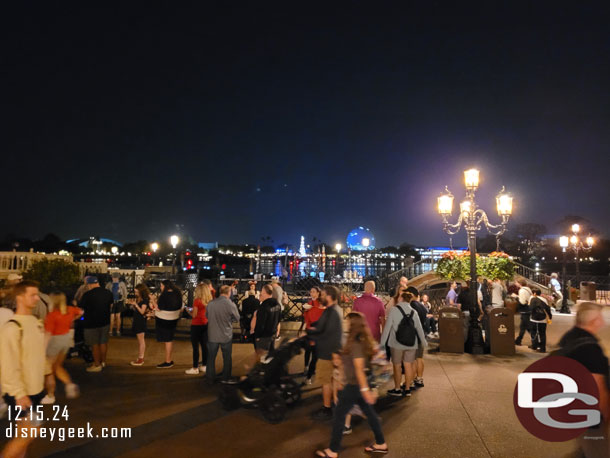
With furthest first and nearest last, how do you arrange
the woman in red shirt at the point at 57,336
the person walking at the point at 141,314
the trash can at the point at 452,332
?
the trash can at the point at 452,332 → the person walking at the point at 141,314 → the woman in red shirt at the point at 57,336

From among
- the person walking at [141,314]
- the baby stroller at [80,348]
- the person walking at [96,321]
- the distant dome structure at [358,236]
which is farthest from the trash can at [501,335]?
the distant dome structure at [358,236]

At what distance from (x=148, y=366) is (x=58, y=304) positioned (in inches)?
101

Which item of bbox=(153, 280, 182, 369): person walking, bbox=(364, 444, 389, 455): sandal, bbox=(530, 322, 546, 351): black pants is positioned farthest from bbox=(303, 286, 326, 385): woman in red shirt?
bbox=(530, 322, 546, 351): black pants

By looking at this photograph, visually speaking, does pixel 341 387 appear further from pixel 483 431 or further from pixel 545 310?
pixel 545 310

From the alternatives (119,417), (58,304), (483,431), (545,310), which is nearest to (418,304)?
(483,431)

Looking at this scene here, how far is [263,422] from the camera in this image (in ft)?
17.4

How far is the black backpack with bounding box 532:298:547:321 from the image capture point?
9.59 metres

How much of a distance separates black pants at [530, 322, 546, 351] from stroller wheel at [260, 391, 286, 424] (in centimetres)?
779

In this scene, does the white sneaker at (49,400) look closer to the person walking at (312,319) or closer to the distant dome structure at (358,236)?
the person walking at (312,319)

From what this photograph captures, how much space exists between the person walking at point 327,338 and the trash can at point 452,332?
16.7 feet

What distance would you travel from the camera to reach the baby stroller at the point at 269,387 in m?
5.23

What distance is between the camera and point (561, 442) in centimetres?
476

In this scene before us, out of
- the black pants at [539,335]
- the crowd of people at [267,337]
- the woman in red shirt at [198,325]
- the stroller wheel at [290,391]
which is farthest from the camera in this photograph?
the black pants at [539,335]

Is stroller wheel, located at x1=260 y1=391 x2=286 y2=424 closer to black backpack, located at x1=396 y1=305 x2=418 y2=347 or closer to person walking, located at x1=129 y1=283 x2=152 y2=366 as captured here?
black backpack, located at x1=396 y1=305 x2=418 y2=347
